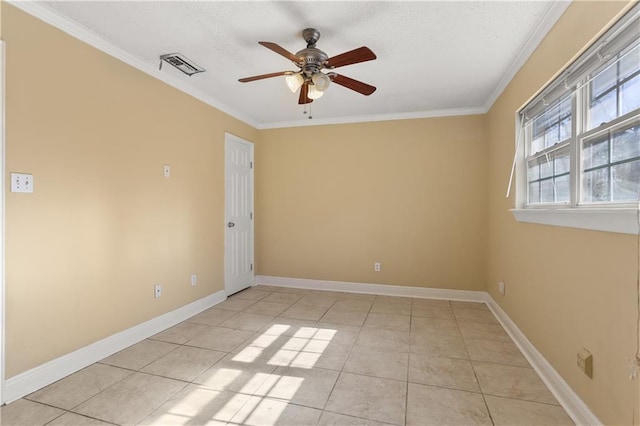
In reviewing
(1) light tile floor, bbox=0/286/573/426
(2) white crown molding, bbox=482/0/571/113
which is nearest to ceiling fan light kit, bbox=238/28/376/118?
(2) white crown molding, bbox=482/0/571/113

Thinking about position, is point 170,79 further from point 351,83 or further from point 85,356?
point 85,356

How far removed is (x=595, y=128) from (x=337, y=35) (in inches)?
69.9

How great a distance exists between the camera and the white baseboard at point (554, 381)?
64.7 inches

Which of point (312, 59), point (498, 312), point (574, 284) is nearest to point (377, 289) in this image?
point (498, 312)

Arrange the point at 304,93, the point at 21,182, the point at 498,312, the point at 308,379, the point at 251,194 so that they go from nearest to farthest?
the point at 21,182
the point at 308,379
the point at 304,93
the point at 498,312
the point at 251,194

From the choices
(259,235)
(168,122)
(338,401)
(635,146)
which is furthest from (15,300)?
(635,146)

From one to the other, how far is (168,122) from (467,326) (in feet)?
12.3

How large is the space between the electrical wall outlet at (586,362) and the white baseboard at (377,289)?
2.36 metres

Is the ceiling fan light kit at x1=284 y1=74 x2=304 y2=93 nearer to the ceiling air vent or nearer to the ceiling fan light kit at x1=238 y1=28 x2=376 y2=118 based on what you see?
the ceiling fan light kit at x1=238 y1=28 x2=376 y2=118

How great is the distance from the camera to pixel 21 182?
1910 mm

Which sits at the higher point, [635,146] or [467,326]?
[635,146]

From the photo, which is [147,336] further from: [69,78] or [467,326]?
[467,326]

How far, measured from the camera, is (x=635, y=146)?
1.40 meters

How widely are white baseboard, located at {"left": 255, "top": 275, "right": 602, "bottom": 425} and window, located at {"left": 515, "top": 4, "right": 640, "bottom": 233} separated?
1.12 metres
